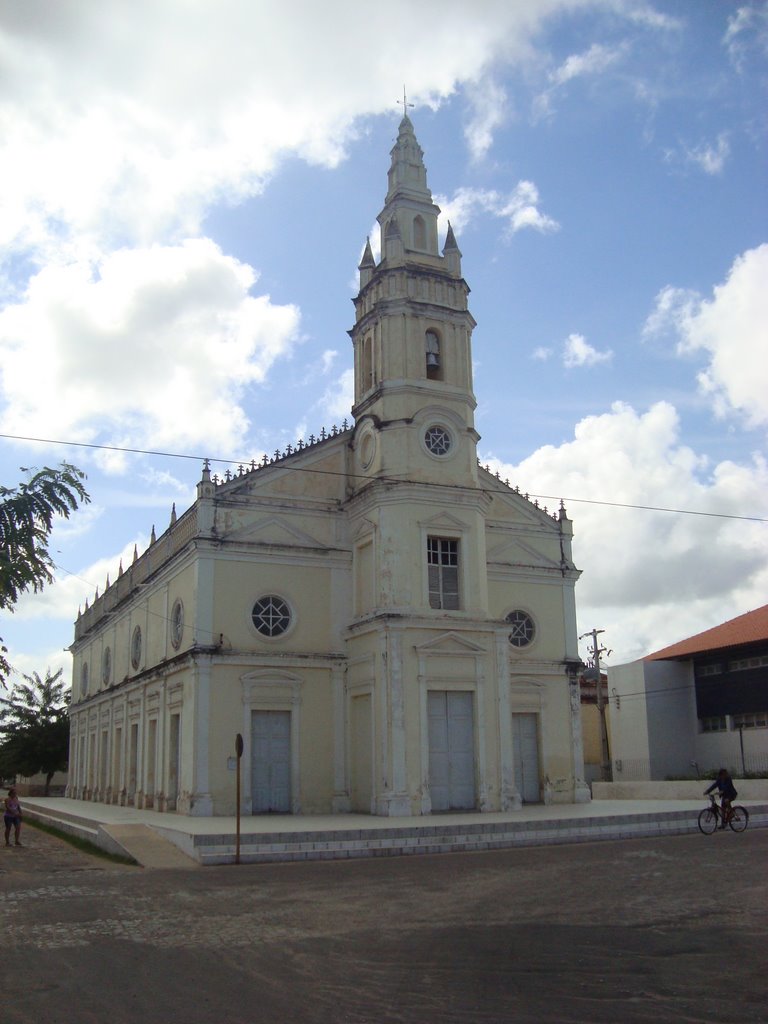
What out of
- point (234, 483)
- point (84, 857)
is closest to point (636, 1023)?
point (84, 857)

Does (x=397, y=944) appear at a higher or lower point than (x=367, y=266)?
lower

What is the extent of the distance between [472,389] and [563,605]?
783 cm

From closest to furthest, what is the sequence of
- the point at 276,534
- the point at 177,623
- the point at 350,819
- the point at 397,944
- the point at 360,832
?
1. the point at 397,944
2. the point at 360,832
3. the point at 350,819
4. the point at 276,534
5. the point at 177,623

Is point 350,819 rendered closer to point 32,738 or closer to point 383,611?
point 383,611

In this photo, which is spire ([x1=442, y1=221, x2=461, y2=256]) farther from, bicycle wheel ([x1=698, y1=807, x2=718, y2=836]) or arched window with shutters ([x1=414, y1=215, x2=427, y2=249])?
bicycle wheel ([x1=698, y1=807, x2=718, y2=836])

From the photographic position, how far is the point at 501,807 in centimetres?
2583

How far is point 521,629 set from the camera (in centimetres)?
3136

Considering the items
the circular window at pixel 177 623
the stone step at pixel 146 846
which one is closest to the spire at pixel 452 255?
the circular window at pixel 177 623

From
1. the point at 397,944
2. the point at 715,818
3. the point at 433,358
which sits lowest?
the point at 397,944

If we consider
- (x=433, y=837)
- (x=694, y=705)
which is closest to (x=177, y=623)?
(x=433, y=837)

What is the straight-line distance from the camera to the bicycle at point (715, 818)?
2153cm

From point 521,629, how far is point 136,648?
1430cm

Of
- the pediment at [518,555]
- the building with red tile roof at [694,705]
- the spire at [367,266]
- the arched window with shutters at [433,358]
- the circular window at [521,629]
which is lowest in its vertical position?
the building with red tile roof at [694,705]

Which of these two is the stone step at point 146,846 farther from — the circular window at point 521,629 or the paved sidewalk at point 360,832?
the circular window at point 521,629
